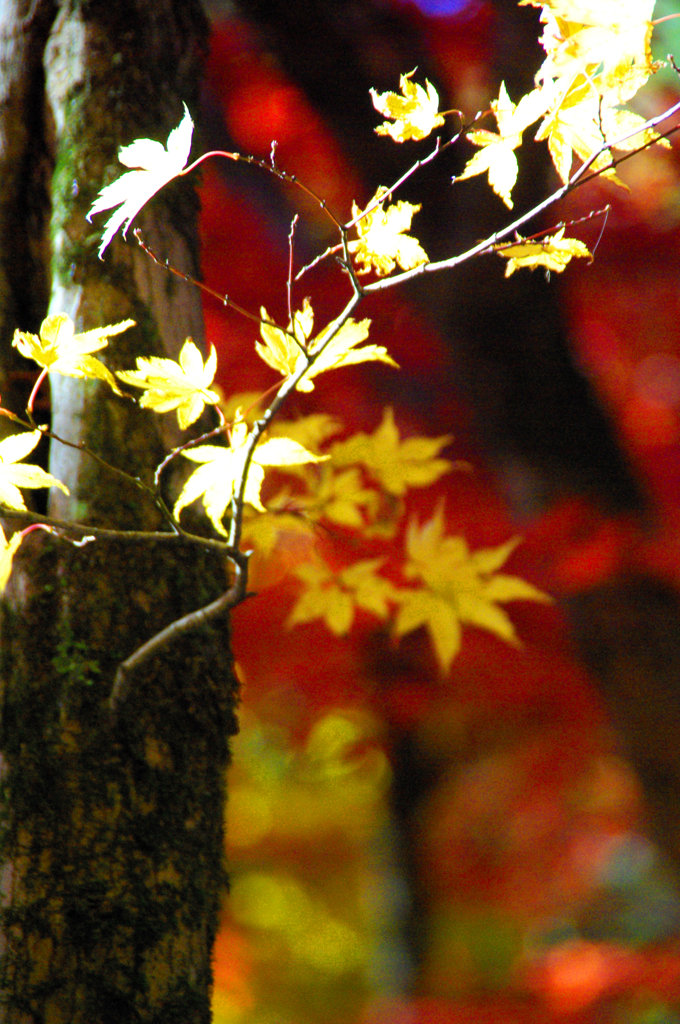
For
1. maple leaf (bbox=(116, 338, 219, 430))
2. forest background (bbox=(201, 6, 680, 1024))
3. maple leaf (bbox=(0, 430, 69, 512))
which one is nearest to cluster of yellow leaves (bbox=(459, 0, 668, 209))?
maple leaf (bbox=(116, 338, 219, 430))

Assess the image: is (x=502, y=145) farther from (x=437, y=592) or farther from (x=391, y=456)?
(x=437, y=592)

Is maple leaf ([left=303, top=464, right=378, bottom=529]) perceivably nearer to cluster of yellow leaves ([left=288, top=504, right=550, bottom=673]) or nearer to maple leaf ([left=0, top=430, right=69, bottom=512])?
cluster of yellow leaves ([left=288, top=504, right=550, bottom=673])

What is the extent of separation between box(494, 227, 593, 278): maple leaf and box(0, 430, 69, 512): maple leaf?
405 millimetres

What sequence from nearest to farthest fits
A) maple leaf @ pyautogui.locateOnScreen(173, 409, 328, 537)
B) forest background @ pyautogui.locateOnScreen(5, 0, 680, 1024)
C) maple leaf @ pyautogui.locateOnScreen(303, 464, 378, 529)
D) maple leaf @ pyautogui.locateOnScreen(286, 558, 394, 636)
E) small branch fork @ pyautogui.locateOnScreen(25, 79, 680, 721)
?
small branch fork @ pyautogui.locateOnScreen(25, 79, 680, 721) < maple leaf @ pyautogui.locateOnScreen(173, 409, 328, 537) < maple leaf @ pyautogui.locateOnScreen(303, 464, 378, 529) < maple leaf @ pyautogui.locateOnScreen(286, 558, 394, 636) < forest background @ pyautogui.locateOnScreen(5, 0, 680, 1024)

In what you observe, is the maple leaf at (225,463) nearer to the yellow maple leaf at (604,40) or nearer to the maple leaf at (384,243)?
the maple leaf at (384,243)

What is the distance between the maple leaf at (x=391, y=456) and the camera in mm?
1039

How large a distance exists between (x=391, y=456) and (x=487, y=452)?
2.76 ft

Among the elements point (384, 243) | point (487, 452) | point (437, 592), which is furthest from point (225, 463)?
point (487, 452)

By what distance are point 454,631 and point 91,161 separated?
0.82 meters

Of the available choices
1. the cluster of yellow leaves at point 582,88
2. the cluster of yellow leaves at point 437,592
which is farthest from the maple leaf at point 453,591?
the cluster of yellow leaves at point 582,88

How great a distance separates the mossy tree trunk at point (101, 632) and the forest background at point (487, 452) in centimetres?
90

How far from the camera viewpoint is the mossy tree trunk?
68 centimetres

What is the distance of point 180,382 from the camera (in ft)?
1.97

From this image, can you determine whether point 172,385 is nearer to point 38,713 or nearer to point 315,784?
point 38,713
